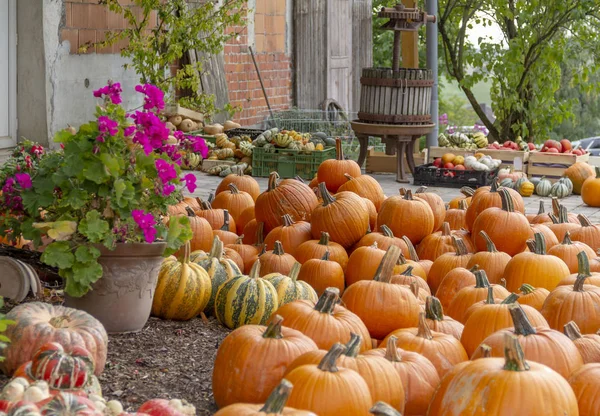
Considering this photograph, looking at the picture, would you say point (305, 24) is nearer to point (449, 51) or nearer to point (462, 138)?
point (449, 51)

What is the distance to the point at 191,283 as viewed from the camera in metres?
4.35

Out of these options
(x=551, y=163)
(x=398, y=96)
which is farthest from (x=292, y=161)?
(x=551, y=163)

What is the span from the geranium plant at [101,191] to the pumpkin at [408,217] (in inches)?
74.5

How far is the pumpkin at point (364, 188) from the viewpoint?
603 centimetres

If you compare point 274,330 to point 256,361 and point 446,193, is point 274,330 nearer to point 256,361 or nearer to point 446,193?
point 256,361

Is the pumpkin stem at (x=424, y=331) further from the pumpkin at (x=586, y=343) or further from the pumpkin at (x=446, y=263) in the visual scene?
the pumpkin at (x=446, y=263)

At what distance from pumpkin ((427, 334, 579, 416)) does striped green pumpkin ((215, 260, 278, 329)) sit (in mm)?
1603

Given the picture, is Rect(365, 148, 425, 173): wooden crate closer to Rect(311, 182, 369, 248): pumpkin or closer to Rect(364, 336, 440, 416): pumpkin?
Rect(311, 182, 369, 248): pumpkin

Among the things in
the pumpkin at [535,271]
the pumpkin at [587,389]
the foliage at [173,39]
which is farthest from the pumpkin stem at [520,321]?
the foliage at [173,39]

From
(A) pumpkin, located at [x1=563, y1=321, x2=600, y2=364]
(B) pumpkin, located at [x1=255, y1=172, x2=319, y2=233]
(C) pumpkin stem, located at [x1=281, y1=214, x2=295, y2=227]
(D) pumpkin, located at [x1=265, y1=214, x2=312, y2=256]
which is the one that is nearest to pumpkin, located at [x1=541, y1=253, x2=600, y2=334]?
(A) pumpkin, located at [x1=563, y1=321, x2=600, y2=364]

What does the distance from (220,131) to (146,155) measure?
745 cm

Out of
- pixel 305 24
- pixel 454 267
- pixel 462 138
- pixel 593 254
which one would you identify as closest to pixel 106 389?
pixel 454 267

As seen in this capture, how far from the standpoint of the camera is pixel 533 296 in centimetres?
423

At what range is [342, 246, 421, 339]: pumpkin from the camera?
157 inches
